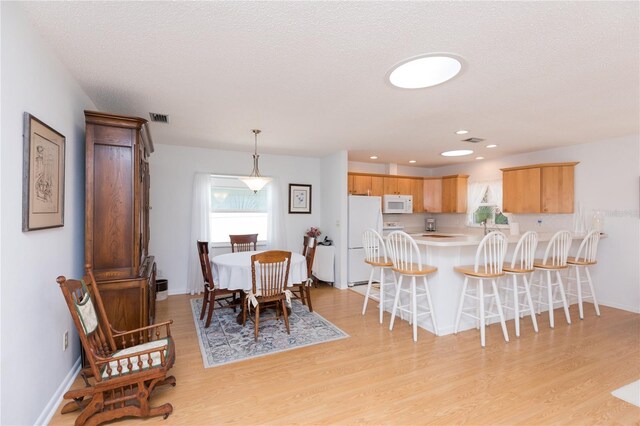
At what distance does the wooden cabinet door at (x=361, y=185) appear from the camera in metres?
5.90

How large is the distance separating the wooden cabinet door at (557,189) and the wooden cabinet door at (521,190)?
0.27ft

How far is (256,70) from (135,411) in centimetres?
242

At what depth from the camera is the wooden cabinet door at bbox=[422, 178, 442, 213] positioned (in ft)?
21.9

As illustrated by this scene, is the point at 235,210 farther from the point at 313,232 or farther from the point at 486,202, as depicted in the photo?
the point at 486,202

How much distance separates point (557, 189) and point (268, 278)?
4594mm

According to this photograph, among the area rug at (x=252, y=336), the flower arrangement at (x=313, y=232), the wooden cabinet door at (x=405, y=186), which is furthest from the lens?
the wooden cabinet door at (x=405, y=186)

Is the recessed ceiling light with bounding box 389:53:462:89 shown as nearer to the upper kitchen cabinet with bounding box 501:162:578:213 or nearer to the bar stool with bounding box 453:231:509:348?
the bar stool with bounding box 453:231:509:348

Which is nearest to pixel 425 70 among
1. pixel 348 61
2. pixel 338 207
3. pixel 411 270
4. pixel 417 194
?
pixel 348 61

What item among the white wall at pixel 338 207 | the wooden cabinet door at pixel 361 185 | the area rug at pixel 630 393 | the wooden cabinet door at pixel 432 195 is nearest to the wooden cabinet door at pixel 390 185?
the wooden cabinet door at pixel 361 185

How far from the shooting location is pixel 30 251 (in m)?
1.75

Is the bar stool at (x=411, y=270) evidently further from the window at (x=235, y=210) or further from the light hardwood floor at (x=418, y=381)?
the window at (x=235, y=210)

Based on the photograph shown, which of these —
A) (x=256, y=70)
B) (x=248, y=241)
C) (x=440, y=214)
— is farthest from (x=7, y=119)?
(x=440, y=214)

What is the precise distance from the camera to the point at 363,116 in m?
3.35

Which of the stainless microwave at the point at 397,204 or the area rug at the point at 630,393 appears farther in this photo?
the stainless microwave at the point at 397,204
